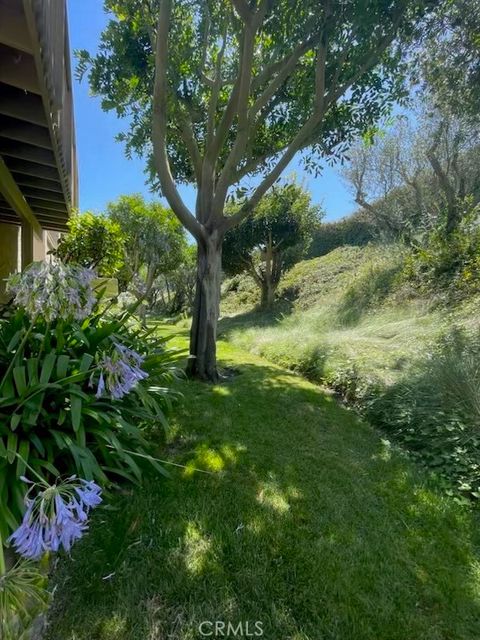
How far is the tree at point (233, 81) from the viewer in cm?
388

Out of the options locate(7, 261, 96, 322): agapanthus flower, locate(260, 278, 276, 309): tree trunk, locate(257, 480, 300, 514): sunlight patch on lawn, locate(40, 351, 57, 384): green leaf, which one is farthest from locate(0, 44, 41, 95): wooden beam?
locate(260, 278, 276, 309): tree trunk

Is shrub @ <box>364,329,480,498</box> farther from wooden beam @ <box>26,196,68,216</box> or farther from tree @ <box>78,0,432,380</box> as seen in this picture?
wooden beam @ <box>26,196,68,216</box>

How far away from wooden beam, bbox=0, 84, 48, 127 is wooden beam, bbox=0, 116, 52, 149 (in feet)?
1.42

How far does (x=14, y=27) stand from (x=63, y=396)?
221cm

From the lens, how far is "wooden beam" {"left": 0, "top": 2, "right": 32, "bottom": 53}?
199 cm

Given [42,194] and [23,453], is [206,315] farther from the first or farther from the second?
[42,194]

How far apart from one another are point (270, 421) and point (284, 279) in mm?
10158

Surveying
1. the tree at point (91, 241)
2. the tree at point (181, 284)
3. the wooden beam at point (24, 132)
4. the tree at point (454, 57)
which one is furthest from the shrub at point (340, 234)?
the wooden beam at point (24, 132)

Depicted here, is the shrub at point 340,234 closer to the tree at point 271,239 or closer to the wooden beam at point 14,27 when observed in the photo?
the tree at point 271,239

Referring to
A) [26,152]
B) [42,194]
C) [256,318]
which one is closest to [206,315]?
[26,152]

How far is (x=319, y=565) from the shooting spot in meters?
1.81

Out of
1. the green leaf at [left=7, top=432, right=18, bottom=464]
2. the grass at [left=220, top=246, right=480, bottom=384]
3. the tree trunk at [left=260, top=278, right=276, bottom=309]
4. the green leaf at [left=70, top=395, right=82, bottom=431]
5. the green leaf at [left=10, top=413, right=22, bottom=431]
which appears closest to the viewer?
the green leaf at [left=7, top=432, right=18, bottom=464]

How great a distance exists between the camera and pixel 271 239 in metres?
12.0

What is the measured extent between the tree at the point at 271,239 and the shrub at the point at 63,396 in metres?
9.69
